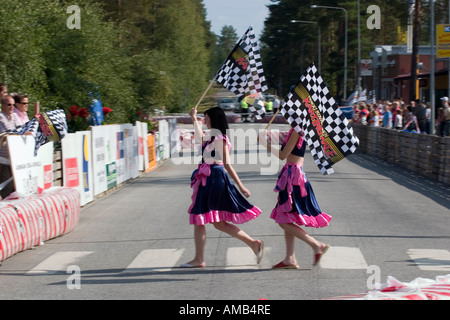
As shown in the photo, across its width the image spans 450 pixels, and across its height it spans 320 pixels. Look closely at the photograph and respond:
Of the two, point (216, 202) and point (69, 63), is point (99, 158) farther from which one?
point (69, 63)

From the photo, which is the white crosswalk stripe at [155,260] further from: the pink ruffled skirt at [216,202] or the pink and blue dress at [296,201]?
the pink and blue dress at [296,201]

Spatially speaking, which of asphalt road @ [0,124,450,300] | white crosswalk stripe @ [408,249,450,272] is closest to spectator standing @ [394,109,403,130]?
asphalt road @ [0,124,450,300]

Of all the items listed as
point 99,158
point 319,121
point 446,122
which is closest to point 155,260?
point 319,121

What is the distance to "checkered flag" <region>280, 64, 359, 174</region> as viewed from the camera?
8.40 metres

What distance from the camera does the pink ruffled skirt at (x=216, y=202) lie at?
8.19 meters

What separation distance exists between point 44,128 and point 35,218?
2427 millimetres

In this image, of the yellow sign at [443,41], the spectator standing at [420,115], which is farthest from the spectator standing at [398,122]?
the yellow sign at [443,41]

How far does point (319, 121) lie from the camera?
848 cm

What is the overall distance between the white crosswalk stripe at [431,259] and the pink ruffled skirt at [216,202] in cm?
196

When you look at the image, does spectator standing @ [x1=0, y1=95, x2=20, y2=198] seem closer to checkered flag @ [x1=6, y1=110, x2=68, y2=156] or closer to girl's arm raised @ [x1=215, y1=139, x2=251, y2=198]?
checkered flag @ [x1=6, y1=110, x2=68, y2=156]

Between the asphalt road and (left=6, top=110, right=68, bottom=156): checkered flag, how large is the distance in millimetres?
1492
